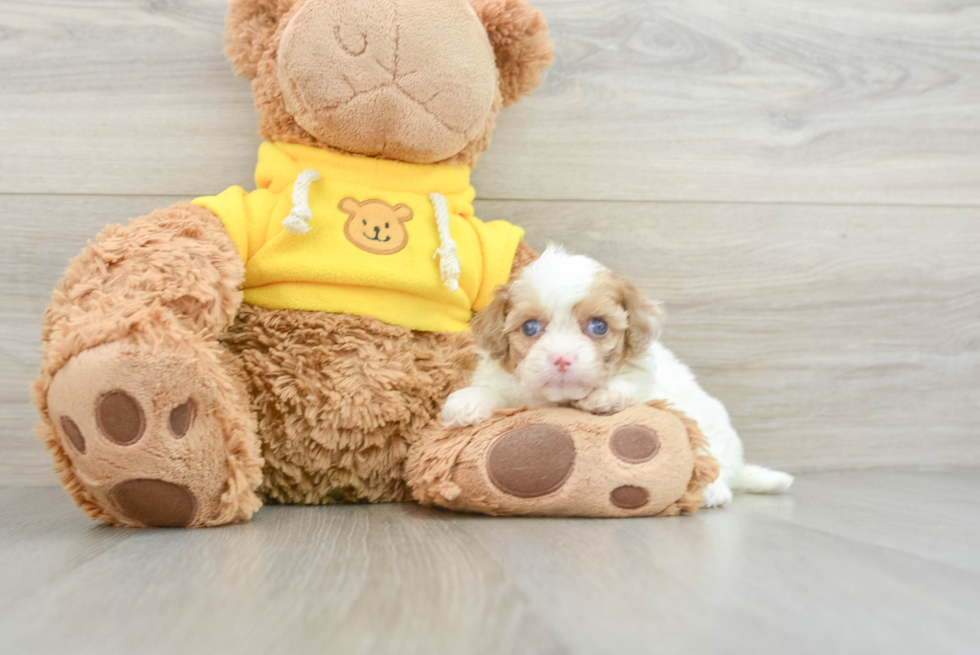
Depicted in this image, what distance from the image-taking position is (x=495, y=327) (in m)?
0.99

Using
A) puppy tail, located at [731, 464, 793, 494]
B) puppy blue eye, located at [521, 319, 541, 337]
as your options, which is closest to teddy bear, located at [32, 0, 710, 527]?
puppy blue eye, located at [521, 319, 541, 337]

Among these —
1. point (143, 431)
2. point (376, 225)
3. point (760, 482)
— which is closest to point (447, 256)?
point (376, 225)

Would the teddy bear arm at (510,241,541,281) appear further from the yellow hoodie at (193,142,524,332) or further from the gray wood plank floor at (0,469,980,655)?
the gray wood plank floor at (0,469,980,655)

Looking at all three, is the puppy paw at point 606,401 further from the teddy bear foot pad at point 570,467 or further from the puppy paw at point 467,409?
the puppy paw at point 467,409

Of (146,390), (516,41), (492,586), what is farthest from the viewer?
(516,41)

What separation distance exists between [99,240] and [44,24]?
548mm

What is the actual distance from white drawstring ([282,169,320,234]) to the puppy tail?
77 cm

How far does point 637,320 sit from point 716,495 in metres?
0.28

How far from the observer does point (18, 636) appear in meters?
0.49

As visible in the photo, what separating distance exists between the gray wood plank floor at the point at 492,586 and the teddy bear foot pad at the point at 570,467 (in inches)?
1.0

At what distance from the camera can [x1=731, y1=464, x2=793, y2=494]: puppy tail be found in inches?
46.6

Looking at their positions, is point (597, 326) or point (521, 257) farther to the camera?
point (521, 257)

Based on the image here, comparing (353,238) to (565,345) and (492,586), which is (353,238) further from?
(492,586)

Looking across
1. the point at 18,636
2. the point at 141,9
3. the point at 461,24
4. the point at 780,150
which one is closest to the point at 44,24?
the point at 141,9
